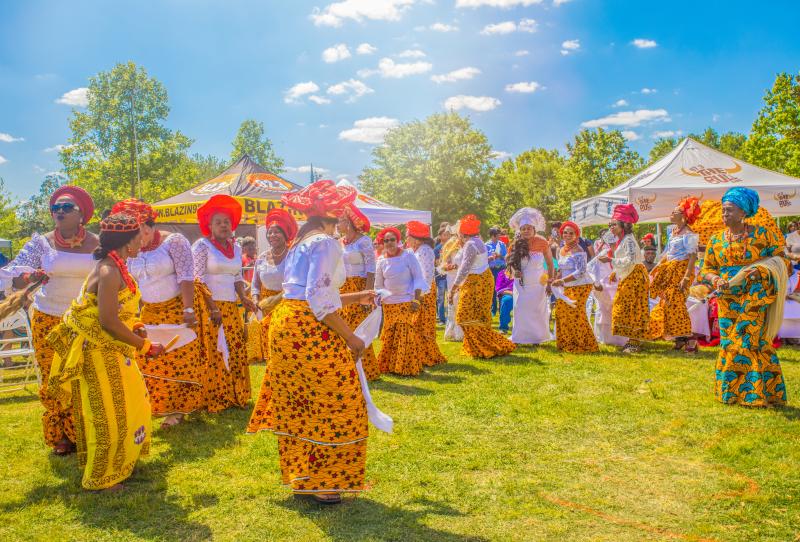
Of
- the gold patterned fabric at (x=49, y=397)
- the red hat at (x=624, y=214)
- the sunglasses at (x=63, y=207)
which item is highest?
the red hat at (x=624, y=214)

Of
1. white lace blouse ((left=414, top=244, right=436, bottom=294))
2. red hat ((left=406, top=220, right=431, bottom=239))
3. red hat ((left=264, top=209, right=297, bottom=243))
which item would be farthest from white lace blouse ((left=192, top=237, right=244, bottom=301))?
white lace blouse ((left=414, top=244, right=436, bottom=294))

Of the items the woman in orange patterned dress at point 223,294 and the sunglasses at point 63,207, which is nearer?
the sunglasses at point 63,207

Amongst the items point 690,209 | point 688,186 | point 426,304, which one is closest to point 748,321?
point 690,209

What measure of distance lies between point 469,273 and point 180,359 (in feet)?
15.7

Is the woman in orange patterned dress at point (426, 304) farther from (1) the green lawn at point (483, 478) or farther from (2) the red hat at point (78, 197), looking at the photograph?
(2) the red hat at point (78, 197)

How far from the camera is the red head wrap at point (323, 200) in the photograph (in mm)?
3688

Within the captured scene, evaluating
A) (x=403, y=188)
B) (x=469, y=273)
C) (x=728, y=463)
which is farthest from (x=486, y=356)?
(x=403, y=188)

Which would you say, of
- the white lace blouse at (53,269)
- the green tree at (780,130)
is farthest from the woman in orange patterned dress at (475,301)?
the green tree at (780,130)

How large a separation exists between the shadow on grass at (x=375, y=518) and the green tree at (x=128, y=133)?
125 feet

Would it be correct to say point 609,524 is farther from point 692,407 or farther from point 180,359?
point 180,359

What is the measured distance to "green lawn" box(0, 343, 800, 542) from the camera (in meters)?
3.51

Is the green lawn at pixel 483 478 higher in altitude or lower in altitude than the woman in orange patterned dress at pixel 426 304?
lower

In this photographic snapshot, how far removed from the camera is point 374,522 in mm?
Answer: 3586

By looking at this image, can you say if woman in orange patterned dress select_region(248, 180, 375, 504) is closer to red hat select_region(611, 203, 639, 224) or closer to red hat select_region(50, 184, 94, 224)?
red hat select_region(50, 184, 94, 224)
